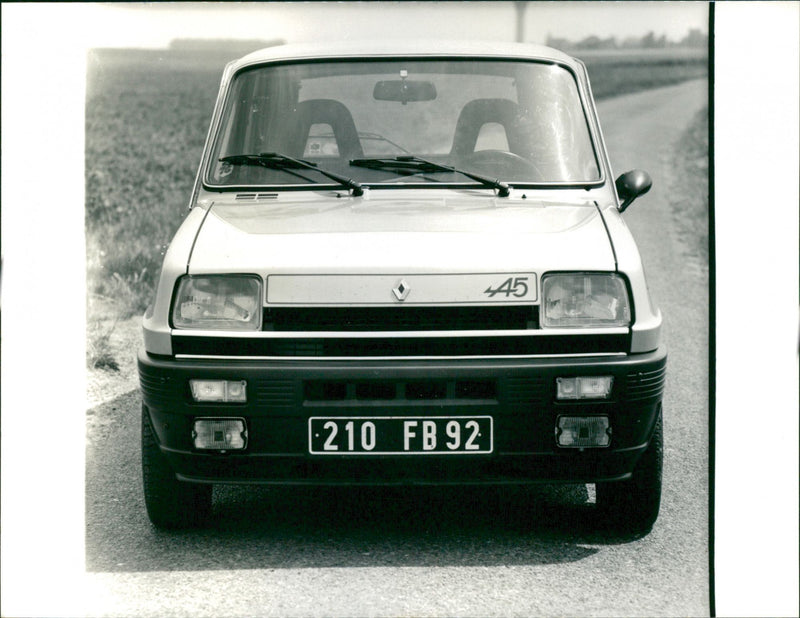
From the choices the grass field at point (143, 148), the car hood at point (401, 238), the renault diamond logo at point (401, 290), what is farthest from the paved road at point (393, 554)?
the grass field at point (143, 148)

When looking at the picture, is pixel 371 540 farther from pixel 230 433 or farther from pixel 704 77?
pixel 704 77

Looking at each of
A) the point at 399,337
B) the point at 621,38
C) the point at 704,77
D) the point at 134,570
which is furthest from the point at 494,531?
the point at 621,38

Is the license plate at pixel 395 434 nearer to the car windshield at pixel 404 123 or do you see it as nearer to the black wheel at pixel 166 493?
the black wheel at pixel 166 493

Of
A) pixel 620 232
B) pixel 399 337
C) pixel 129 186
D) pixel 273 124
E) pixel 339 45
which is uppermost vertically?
pixel 339 45

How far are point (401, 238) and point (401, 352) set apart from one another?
1.42ft

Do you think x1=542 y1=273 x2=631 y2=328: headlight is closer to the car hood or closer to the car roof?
the car hood

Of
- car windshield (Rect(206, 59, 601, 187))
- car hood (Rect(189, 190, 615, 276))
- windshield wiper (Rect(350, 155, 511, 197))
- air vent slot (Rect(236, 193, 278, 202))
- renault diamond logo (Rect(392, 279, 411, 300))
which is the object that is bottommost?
renault diamond logo (Rect(392, 279, 411, 300))

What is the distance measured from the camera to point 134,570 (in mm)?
4277

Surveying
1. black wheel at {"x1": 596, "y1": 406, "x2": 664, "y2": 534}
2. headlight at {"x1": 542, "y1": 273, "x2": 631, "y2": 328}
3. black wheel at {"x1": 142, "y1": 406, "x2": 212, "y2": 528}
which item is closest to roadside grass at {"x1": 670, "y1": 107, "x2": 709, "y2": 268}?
black wheel at {"x1": 596, "y1": 406, "x2": 664, "y2": 534}

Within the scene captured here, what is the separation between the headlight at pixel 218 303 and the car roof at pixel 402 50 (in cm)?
143

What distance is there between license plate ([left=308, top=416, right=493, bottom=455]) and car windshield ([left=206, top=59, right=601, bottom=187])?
1.23m

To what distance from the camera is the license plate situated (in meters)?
4.08
